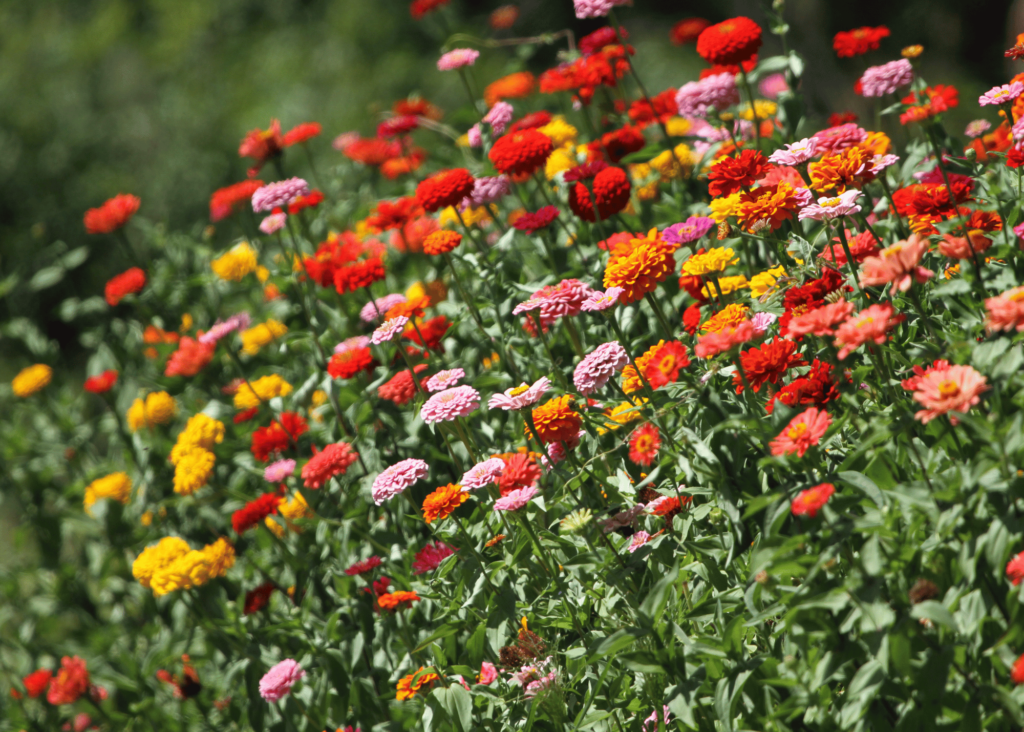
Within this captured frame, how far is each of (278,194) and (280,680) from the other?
59.1 inches

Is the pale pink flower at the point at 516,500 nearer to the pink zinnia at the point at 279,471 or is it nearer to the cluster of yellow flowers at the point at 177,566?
the pink zinnia at the point at 279,471

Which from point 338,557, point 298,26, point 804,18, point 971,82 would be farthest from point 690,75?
point 338,557

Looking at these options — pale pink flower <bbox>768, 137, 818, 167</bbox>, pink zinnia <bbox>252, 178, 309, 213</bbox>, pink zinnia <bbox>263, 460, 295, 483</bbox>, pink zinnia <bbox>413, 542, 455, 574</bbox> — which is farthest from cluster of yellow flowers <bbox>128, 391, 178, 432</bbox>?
pale pink flower <bbox>768, 137, 818, 167</bbox>

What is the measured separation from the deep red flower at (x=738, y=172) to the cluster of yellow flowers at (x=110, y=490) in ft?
9.11

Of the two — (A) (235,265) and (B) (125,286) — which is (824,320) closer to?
(A) (235,265)

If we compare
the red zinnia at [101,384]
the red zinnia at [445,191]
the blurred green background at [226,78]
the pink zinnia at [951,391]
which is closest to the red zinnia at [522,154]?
the red zinnia at [445,191]

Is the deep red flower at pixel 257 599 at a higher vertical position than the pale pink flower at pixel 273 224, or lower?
lower

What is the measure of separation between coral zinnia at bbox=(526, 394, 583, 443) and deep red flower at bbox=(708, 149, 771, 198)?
0.62 metres

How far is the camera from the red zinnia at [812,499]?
50.8 inches

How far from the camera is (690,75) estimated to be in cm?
733

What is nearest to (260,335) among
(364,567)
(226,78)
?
(364,567)

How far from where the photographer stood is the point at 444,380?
2.17 m

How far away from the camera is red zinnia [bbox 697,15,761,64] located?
2281 mm

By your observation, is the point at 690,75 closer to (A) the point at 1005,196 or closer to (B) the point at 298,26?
(B) the point at 298,26
